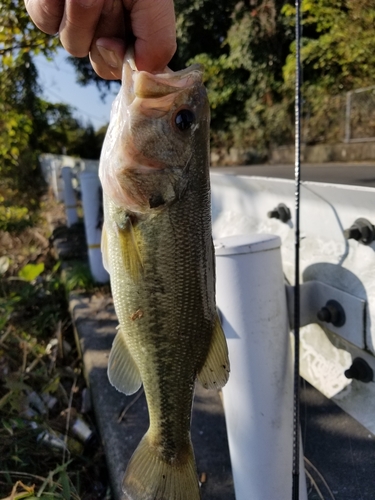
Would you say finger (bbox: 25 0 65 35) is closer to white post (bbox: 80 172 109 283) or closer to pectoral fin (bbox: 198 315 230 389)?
pectoral fin (bbox: 198 315 230 389)

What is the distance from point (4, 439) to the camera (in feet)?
9.43

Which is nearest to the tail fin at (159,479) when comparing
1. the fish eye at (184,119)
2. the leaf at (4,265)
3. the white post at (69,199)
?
the fish eye at (184,119)

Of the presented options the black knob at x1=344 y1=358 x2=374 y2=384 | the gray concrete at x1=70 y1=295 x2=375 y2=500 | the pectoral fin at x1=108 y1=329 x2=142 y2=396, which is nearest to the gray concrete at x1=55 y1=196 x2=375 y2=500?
the gray concrete at x1=70 y1=295 x2=375 y2=500

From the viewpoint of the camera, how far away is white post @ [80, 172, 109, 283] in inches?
220

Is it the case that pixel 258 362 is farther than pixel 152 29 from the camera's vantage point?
Yes

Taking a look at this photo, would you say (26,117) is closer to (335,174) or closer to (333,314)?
(335,174)

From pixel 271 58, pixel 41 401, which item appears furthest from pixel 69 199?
pixel 271 58

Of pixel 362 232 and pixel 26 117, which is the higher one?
pixel 26 117

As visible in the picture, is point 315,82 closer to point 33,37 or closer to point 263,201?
point 33,37

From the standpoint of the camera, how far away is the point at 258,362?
2186 mm

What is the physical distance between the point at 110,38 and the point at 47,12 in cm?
21

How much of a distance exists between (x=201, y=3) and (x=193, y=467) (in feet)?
55.9

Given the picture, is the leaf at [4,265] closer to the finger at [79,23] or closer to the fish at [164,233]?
the fish at [164,233]

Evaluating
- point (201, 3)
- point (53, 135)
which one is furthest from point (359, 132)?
point (53, 135)
